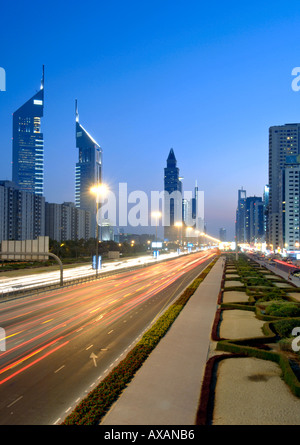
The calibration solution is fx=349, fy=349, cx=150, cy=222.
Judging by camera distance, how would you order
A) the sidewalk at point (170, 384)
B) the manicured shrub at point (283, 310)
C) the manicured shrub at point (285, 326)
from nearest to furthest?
the sidewalk at point (170, 384) < the manicured shrub at point (285, 326) < the manicured shrub at point (283, 310)

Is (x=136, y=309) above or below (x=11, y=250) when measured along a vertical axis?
below

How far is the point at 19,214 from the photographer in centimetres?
16050

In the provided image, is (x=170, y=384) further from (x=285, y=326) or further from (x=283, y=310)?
(x=283, y=310)

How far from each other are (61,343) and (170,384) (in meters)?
8.74

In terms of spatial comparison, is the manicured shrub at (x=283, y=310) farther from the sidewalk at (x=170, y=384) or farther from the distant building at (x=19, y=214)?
the distant building at (x=19, y=214)

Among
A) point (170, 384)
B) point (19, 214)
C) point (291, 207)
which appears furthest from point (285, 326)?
point (19, 214)

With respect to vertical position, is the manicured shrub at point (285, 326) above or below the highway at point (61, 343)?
above

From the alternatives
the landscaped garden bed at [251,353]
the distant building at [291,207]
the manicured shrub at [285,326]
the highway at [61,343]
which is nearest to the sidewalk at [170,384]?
the landscaped garden bed at [251,353]

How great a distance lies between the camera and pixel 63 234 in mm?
199875

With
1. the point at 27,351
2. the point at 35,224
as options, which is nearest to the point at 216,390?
the point at 27,351

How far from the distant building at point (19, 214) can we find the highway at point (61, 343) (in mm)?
123986

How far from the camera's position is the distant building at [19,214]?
15225 centimetres

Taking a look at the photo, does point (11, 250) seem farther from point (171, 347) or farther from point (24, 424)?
point (24, 424)
